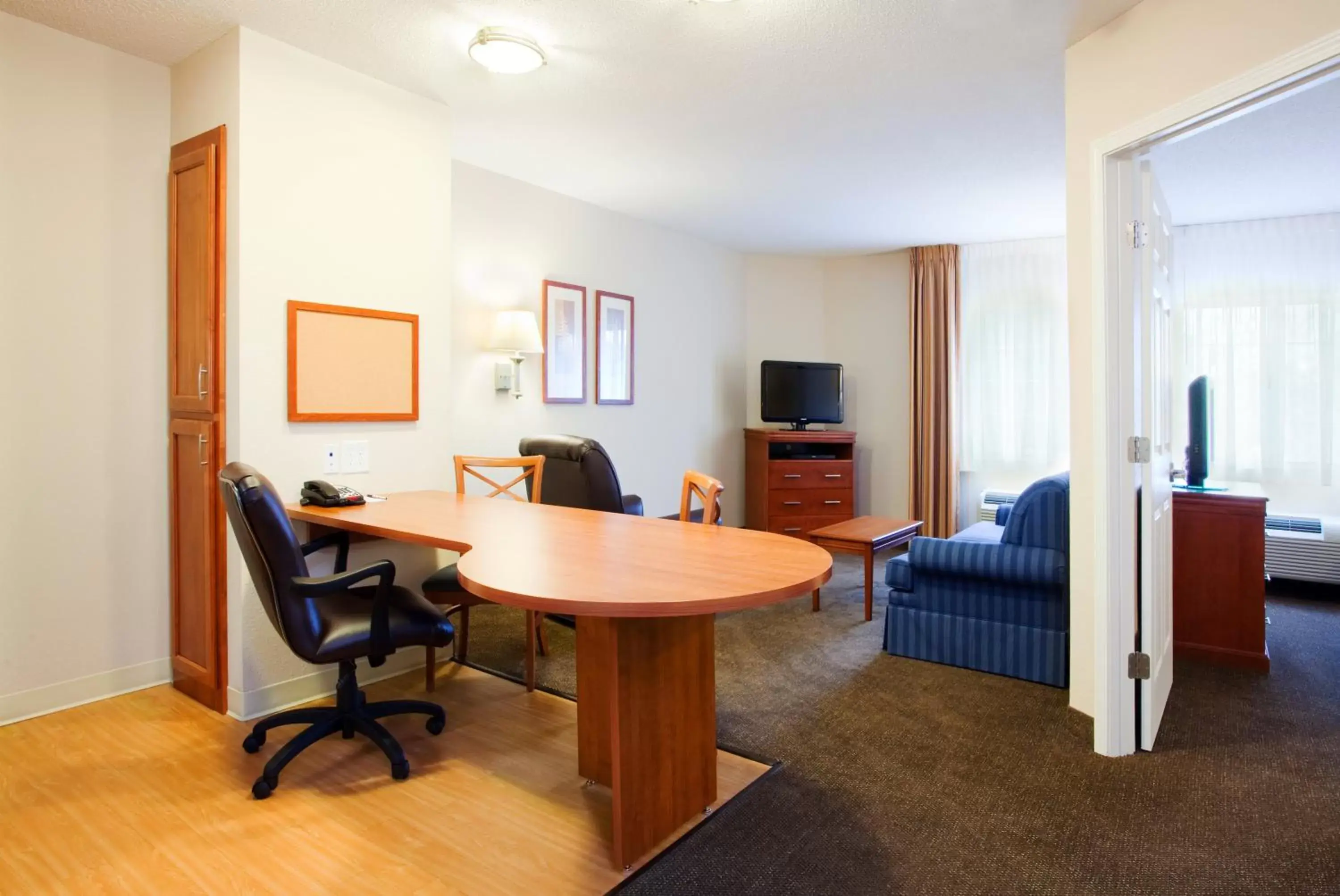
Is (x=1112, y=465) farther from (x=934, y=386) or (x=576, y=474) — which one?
(x=934, y=386)

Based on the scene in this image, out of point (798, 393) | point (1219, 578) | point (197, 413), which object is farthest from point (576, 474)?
point (798, 393)

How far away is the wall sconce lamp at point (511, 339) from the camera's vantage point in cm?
416

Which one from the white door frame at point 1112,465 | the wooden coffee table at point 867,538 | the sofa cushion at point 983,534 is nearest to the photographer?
the white door frame at point 1112,465

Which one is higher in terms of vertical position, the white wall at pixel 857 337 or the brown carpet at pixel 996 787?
the white wall at pixel 857 337

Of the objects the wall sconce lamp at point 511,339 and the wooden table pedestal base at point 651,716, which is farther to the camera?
the wall sconce lamp at point 511,339

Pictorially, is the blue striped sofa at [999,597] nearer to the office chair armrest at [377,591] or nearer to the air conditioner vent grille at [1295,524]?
the office chair armrest at [377,591]

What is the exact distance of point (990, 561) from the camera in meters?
3.05

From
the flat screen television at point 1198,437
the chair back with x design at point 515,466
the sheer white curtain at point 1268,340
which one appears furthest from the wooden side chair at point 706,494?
the sheer white curtain at point 1268,340

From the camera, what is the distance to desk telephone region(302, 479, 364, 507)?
8.86ft

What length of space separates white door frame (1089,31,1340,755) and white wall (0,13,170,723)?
3368 millimetres

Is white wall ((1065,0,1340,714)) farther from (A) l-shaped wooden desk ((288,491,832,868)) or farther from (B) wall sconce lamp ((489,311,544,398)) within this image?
(B) wall sconce lamp ((489,311,544,398))

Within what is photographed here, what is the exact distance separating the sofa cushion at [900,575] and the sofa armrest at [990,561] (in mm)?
40

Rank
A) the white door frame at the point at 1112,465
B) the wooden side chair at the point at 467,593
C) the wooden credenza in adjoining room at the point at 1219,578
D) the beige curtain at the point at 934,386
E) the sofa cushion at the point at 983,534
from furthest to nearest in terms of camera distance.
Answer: the beige curtain at the point at 934,386
the sofa cushion at the point at 983,534
the wooden credenza in adjoining room at the point at 1219,578
the wooden side chair at the point at 467,593
the white door frame at the point at 1112,465

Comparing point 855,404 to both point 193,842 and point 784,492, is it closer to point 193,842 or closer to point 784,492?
point 784,492
